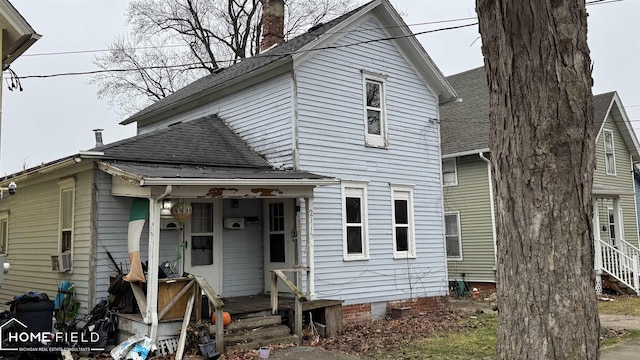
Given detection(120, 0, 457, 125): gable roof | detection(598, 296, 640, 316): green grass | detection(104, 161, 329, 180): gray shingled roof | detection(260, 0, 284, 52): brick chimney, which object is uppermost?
detection(260, 0, 284, 52): brick chimney

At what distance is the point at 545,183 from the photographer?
128 inches

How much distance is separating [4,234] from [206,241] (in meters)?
6.51

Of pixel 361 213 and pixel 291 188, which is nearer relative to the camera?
pixel 291 188

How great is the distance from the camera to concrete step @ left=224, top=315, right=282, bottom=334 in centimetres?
876

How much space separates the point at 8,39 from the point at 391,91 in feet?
26.6

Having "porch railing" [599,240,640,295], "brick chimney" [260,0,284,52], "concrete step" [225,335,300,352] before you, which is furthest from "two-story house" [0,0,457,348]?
"porch railing" [599,240,640,295]

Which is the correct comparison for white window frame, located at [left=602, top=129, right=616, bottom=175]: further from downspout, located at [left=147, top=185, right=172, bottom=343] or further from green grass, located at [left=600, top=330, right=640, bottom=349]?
downspout, located at [left=147, top=185, right=172, bottom=343]

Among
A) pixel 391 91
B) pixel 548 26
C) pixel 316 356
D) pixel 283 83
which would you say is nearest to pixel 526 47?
pixel 548 26

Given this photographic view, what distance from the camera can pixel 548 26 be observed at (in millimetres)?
3301

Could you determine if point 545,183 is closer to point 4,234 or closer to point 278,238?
point 278,238

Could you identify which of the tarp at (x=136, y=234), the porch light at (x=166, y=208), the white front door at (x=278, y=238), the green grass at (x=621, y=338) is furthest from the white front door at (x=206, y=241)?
the green grass at (x=621, y=338)

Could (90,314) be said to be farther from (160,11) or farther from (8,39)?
(160,11)

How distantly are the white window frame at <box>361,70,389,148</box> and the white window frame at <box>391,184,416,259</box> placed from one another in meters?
1.09

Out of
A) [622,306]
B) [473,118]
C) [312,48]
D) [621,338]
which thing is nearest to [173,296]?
[312,48]
